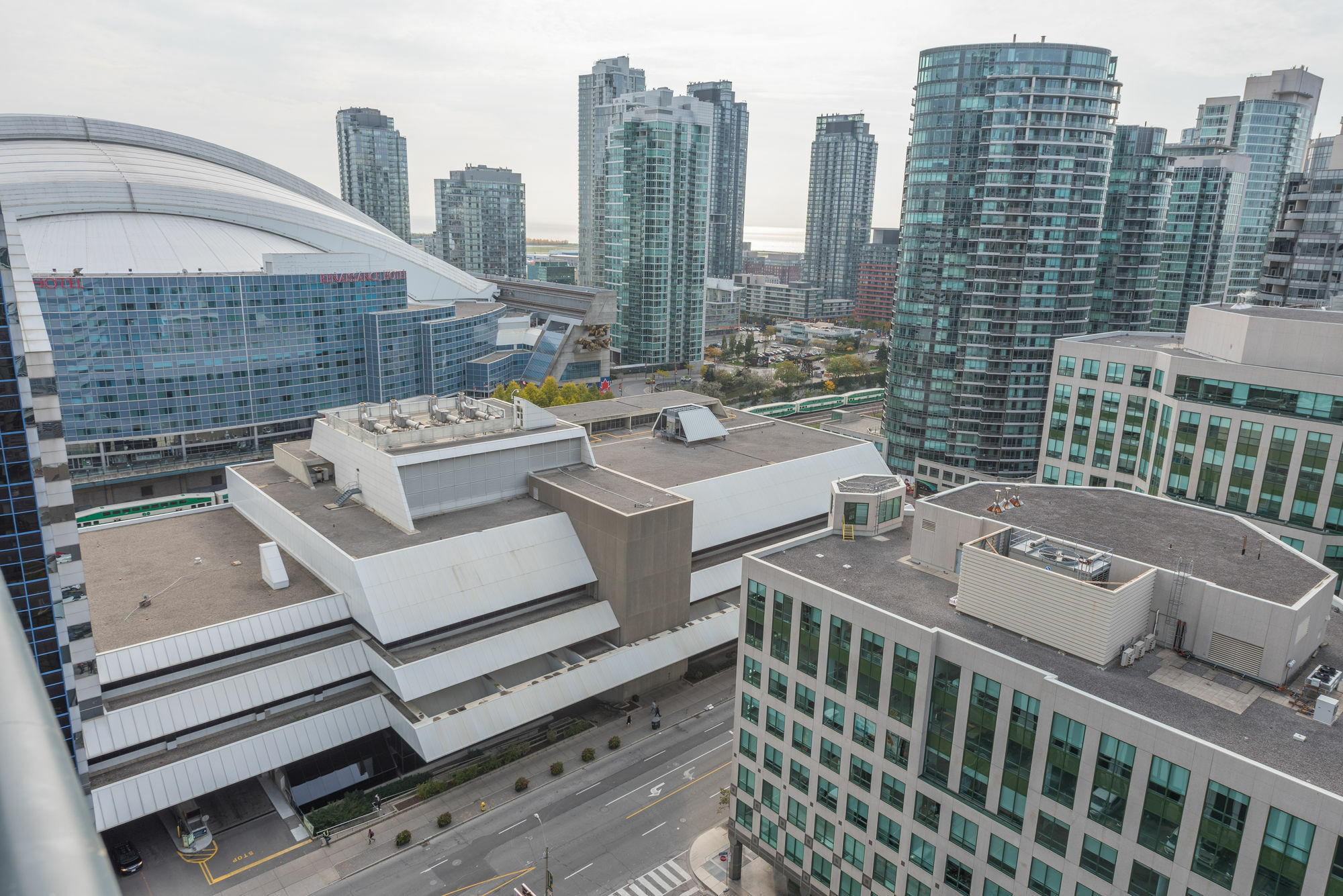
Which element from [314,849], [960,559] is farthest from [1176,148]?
[314,849]

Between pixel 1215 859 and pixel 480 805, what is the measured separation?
43.2 m

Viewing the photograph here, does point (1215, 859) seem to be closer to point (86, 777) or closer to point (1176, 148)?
point (86, 777)

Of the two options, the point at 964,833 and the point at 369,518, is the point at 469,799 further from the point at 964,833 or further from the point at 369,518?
the point at 964,833

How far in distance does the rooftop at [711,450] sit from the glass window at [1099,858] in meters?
49.1

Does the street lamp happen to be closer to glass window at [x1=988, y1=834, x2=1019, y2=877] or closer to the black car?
the black car

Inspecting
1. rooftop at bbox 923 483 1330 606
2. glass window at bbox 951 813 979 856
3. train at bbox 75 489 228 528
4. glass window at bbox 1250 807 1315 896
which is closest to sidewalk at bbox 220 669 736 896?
glass window at bbox 951 813 979 856

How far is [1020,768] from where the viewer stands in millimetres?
38188

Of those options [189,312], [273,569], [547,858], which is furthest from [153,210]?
[547,858]

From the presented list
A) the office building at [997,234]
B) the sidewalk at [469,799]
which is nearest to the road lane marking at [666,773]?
the sidewalk at [469,799]

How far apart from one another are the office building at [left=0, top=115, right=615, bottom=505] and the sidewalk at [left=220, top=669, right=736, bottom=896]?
6479cm

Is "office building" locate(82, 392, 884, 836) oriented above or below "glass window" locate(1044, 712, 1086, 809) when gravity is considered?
below

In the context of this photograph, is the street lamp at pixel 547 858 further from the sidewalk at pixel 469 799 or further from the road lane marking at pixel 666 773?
the road lane marking at pixel 666 773

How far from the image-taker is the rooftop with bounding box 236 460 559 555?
67438 millimetres

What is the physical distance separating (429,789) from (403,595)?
13.6m
